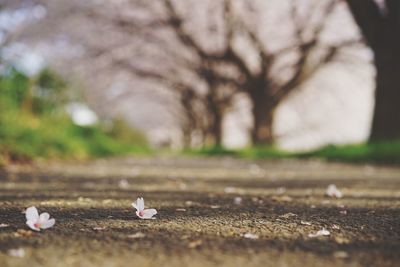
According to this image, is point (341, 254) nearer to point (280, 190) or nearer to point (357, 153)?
point (280, 190)

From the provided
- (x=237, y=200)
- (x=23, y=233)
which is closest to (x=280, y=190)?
(x=237, y=200)

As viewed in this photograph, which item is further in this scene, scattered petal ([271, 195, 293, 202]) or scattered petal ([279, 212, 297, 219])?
scattered petal ([271, 195, 293, 202])

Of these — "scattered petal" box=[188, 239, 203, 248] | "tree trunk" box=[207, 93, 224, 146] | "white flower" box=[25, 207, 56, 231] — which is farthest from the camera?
"tree trunk" box=[207, 93, 224, 146]

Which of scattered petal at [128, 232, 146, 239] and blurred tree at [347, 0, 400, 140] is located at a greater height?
blurred tree at [347, 0, 400, 140]

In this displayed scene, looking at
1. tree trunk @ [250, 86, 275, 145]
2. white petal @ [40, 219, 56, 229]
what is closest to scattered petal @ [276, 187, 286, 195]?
white petal @ [40, 219, 56, 229]

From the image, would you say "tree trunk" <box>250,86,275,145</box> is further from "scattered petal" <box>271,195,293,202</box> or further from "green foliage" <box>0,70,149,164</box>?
"scattered petal" <box>271,195,293,202</box>

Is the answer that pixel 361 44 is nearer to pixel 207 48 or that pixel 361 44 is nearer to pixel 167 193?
pixel 207 48

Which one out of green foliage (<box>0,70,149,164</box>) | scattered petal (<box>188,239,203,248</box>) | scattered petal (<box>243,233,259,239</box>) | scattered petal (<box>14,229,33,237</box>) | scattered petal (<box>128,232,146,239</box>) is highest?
green foliage (<box>0,70,149,164</box>)
